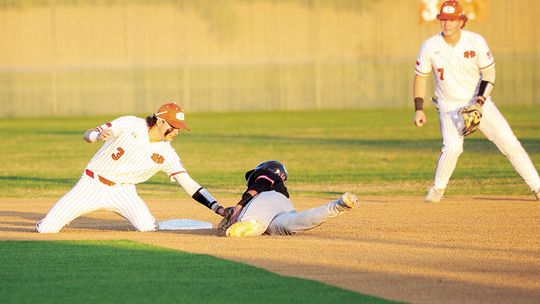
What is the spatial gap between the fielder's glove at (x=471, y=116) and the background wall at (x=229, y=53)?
989 inches

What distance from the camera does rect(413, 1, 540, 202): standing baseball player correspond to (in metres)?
13.4

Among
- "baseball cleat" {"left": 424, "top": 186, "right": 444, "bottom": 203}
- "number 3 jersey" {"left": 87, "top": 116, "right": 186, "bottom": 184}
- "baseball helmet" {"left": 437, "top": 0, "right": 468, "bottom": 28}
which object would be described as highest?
"baseball helmet" {"left": 437, "top": 0, "right": 468, "bottom": 28}

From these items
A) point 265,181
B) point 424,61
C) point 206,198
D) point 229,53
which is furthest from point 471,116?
point 229,53

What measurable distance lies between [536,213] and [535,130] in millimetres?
14973

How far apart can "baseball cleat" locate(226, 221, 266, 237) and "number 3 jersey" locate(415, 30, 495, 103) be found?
12.8 feet

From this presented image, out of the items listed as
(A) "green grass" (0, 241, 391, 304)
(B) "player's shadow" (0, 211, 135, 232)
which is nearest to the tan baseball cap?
(B) "player's shadow" (0, 211, 135, 232)

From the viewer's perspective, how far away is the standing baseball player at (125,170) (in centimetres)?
1095

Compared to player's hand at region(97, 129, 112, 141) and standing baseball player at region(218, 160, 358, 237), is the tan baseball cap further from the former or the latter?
player's hand at region(97, 129, 112, 141)

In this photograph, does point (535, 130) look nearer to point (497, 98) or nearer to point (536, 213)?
point (497, 98)

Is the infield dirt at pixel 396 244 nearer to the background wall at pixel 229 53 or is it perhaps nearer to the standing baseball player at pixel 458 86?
the standing baseball player at pixel 458 86

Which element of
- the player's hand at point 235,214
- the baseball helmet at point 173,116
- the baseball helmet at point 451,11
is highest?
the baseball helmet at point 451,11

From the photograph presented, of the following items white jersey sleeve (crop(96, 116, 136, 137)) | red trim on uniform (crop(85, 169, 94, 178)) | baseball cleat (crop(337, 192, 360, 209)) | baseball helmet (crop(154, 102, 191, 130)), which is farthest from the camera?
red trim on uniform (crop(85, 169, 94, 178))

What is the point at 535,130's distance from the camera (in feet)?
89.5

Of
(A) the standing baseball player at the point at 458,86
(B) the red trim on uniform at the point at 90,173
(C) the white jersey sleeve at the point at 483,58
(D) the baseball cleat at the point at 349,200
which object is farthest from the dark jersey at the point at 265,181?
(C) the white jersey sleeve at the point at 483,58
